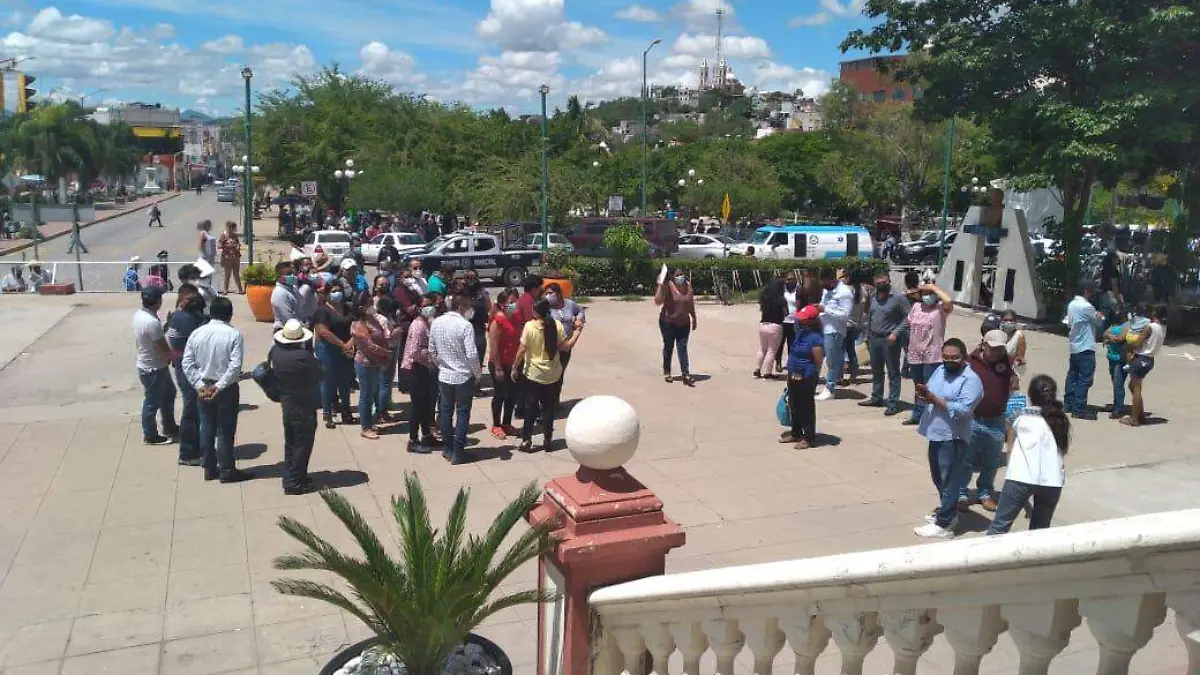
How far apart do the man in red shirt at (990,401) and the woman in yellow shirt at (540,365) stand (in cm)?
374

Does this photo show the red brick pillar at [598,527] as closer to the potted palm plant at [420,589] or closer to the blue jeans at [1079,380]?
the potted palm plant at [420,589]

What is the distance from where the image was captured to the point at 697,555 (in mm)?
6785

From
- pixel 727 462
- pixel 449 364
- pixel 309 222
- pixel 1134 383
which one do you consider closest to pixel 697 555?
pixel 727 462

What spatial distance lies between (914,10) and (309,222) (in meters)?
34.1

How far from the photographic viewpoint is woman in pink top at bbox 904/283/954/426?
10.0 m

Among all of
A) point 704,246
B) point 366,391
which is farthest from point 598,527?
point 704,246

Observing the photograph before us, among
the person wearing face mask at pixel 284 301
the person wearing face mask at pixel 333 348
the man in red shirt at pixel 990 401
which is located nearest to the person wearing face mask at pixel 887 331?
the man in red shirt at pixel 990 401

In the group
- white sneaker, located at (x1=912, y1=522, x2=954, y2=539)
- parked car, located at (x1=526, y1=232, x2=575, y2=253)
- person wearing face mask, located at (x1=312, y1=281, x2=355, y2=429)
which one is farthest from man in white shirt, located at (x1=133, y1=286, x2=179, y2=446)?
parked car, located at (x1=526, y1=232, x2=575, y2=253)

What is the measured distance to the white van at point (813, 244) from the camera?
3020 cm

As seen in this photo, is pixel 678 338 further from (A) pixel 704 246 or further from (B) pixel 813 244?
(A) pixel 704 246

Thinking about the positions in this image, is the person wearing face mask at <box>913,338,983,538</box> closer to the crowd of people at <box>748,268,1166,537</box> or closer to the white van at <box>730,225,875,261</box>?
the crowd of people at <box>748,268,1166,537</box>

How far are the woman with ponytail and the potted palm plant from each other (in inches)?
142

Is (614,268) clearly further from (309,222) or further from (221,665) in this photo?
(309,222)

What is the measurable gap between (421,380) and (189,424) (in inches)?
84.0
